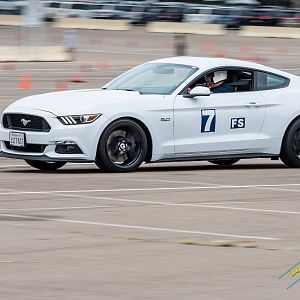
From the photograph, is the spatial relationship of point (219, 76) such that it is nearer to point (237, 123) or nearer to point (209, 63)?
point (209, 63)

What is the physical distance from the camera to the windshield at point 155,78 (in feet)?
48.4

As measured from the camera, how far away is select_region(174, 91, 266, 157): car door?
14594 mm

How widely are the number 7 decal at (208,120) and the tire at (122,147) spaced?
0.85 meters

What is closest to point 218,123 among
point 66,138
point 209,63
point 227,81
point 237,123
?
point 237,123

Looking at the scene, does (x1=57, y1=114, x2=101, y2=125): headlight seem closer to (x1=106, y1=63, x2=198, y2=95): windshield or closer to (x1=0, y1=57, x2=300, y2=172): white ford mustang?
(x1=0, y1=57, x2=300, y2=172): white ford mustang

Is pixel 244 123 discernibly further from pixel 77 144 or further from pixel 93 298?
pixel 93 298

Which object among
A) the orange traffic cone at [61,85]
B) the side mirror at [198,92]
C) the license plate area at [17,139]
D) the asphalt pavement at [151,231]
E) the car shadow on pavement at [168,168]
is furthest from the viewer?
the orange traffic cone at [61,85]

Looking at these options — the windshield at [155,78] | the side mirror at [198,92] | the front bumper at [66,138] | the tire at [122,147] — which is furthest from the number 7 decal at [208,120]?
the front bumper at [66,138]

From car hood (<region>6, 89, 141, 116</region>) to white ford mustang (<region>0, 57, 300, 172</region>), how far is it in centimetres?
1

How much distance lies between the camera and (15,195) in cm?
1200

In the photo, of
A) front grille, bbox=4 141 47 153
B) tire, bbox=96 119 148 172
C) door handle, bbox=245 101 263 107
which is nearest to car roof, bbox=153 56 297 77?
door handle, bbox=245 101 263 107

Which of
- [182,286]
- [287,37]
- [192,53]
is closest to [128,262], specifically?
[182,286]

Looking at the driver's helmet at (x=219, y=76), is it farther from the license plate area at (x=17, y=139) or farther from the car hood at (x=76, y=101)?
the license plate area at (x=17, y=139)

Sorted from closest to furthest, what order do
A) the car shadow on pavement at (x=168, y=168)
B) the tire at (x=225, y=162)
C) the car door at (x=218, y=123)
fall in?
1. the car door at (x=218, y=123)
2. the car shadow on pavement at (x=168, y=168)
3. the tire at (x=225, y=162)
